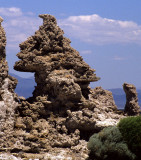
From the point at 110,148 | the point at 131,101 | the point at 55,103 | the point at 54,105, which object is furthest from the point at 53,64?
the point at 131,101

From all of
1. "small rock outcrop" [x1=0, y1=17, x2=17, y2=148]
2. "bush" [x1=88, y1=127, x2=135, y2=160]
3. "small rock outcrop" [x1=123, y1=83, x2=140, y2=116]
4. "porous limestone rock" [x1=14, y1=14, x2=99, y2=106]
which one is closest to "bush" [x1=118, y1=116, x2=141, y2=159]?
"bush" [x1=88, y1=127, x2=135, y2=160]

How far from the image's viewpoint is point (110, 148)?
1773cm

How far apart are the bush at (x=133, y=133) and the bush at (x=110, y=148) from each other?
307 mm

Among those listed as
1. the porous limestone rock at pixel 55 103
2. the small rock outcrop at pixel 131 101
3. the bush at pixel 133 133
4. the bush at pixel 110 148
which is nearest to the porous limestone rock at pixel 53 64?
the porous limestone rock at pixel 55 103

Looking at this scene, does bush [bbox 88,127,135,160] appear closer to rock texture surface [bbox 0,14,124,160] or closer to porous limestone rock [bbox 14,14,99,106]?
rock texture surface [bbox 0,14,124,160]

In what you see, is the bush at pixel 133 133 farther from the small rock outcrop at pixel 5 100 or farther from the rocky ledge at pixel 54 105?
the small rock outcrop at pixel 5 100

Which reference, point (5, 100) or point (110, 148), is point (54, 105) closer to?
point (5, 100)

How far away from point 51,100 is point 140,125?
6.08 m

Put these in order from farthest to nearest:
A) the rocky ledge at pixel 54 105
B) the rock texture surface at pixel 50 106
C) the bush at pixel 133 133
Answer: the rocky ledge at pixel 54 105, the rock texture surface at pixel 50 106, the bush at pixel 133 133

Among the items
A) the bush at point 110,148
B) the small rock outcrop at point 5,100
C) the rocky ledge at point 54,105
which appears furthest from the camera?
the rocky ledge at point 54,105

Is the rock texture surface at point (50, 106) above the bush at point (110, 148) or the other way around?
above

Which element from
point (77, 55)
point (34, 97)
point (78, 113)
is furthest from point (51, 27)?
point (78, 113)

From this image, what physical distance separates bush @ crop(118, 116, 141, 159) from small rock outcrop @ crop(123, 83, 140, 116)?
6.87 m

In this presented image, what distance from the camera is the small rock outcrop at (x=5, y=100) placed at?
18.4 metres
